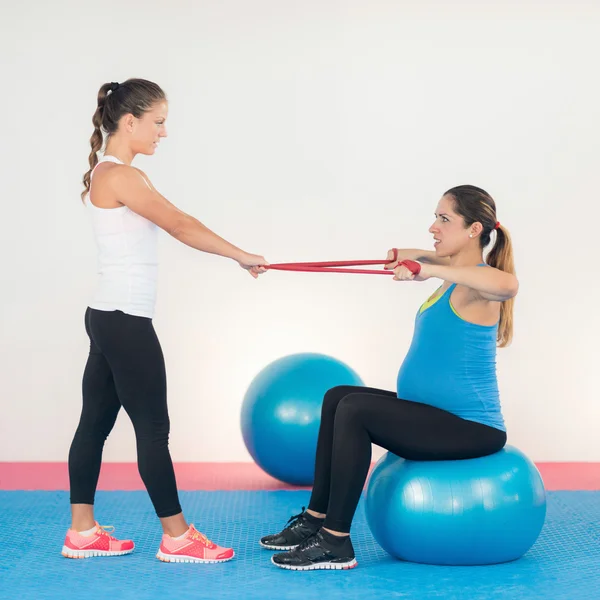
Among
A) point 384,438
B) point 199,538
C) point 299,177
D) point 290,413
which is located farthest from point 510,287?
point 299,177

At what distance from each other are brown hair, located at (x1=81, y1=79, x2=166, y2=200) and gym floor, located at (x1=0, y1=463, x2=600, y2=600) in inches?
46.1

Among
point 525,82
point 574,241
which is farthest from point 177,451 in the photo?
point 525,82

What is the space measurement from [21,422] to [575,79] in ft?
11.7

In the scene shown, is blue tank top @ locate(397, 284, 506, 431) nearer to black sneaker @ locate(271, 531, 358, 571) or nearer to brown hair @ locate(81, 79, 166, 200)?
black sneaker @ locate(271, 531, 358, 571)

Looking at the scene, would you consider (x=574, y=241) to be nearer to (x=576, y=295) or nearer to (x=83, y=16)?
(x=576, y=295)

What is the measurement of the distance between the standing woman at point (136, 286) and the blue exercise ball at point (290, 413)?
1114mm

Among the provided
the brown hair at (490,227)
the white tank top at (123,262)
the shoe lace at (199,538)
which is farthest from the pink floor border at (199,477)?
the white tank top at (123,262)

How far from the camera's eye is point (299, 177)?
16.0ft

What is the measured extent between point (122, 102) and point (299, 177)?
2.24m

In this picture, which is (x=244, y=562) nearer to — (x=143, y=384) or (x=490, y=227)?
(x=143, y=384)

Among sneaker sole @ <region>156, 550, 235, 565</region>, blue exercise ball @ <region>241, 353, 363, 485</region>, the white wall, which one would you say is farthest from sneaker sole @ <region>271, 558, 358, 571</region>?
the white wall

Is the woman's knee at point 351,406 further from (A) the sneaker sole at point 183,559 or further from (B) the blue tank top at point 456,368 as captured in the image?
(A) the sneaker sole at point 183,559

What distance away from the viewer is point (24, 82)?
4.75 metres

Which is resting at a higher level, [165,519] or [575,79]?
[575,79]
